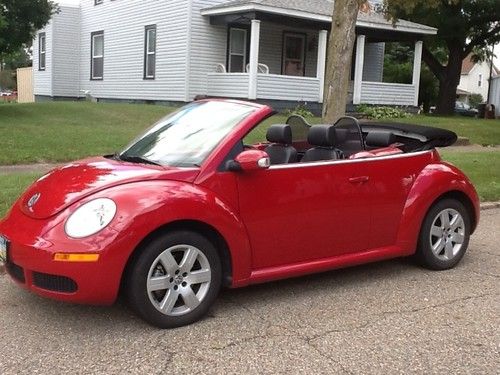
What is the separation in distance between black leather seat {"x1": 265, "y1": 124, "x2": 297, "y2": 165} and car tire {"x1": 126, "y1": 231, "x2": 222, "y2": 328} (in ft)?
4.72

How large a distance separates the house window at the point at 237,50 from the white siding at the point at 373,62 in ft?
20.5

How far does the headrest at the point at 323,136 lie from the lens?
18.0 ft

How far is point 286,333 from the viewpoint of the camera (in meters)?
4.27

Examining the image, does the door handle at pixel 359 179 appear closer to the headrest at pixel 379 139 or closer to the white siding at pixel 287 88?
the headrest at pixel 379 139

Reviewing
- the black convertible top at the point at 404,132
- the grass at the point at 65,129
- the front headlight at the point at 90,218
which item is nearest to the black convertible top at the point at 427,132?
the black convertible top at the point at 404,132

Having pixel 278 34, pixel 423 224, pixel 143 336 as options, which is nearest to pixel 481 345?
pixel 423 224

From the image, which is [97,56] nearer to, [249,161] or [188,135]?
[188,135]

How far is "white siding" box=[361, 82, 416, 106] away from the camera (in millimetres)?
22969

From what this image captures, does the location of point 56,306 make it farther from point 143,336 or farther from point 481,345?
point 481,345

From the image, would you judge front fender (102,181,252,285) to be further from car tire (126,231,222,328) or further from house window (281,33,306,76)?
house window (281,33,306,76)

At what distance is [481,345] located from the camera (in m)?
4.16

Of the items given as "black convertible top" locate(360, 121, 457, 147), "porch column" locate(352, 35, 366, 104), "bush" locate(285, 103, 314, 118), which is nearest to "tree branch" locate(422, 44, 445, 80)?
"porch column" locate(352, 35, 366, 104)

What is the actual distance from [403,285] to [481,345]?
4.40ft

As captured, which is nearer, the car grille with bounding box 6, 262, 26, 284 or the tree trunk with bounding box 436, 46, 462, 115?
the car grille with bounding box 6, 262, 26, 284
